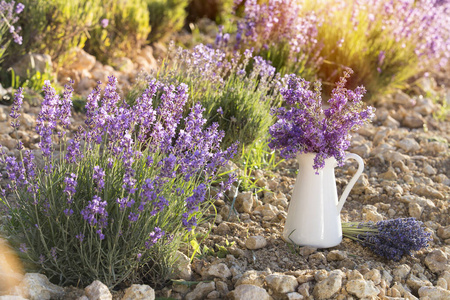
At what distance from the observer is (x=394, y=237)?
2592 millimetres

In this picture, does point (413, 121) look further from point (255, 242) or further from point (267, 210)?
point (255, 242)

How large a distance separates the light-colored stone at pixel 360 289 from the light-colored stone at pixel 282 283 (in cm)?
22

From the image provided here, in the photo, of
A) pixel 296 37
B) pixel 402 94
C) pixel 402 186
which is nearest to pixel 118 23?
pixel 296 37

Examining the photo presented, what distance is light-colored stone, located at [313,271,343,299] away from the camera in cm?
215

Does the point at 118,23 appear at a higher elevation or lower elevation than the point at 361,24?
lower

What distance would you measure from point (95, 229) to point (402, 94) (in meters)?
4.72

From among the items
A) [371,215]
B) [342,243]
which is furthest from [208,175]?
[371,215]

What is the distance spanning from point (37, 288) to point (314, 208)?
1.33m

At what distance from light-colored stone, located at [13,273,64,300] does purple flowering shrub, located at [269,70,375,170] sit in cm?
114

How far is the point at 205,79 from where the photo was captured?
3.49 meters

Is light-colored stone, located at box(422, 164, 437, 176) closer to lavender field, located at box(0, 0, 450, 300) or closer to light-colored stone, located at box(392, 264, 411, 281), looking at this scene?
lavender field, located at box(0, 0, 450, 300)

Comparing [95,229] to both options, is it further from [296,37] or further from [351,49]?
[351,49]

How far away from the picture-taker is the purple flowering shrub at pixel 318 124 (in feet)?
7.98

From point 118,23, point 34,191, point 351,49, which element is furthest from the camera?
point 118,23
